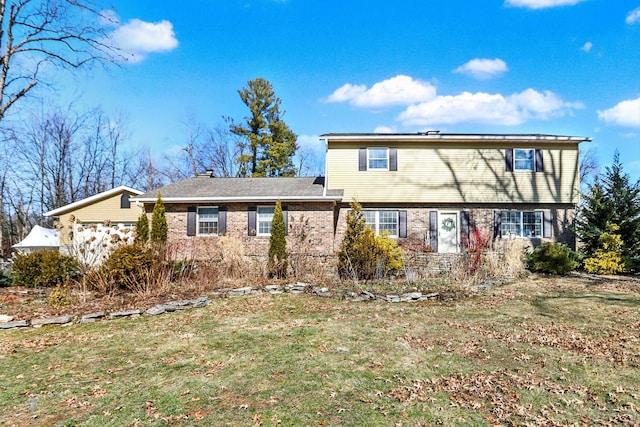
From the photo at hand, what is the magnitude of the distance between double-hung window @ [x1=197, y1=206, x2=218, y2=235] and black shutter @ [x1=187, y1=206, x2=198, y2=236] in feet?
0.65

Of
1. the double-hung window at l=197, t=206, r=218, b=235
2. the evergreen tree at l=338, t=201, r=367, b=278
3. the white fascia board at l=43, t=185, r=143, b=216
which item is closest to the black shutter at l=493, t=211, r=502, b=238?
the evergreen tree at l=338, t=201, r=367, b=278

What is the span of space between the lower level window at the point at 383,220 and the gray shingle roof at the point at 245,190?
1.81 metres

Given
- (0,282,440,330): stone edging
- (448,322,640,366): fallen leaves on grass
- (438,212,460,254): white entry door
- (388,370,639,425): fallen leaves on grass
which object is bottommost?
(388,370,639,425): fallen leaves on grass

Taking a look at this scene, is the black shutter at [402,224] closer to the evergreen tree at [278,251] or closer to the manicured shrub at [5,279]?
the evergreen tree at [278,251]

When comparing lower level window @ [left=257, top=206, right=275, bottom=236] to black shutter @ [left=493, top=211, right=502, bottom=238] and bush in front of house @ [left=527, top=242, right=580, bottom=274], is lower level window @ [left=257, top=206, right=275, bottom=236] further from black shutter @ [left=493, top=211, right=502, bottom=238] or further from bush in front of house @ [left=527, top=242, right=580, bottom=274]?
bush in front of house @ [left=527, top=242, right=580, bottom=274]

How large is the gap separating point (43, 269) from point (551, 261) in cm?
1441

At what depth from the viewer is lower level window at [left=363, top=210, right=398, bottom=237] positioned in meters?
15.9

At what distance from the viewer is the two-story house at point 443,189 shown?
15.7 meters

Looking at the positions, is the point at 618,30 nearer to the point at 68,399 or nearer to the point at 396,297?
the point at 396,297

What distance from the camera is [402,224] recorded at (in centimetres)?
1582

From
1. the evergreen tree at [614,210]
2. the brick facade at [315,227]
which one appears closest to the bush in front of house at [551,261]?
the evergreen tree at [614,210]

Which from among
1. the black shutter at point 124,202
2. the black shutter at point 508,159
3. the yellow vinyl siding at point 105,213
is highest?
the black shutter at point 508,159

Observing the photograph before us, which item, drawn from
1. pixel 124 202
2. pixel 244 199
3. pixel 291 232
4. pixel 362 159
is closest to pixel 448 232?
pixel 362 159

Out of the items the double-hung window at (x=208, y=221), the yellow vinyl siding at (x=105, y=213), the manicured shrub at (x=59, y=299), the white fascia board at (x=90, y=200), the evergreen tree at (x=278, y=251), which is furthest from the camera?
the yellow vinyl siding at (x=105, y=213)
